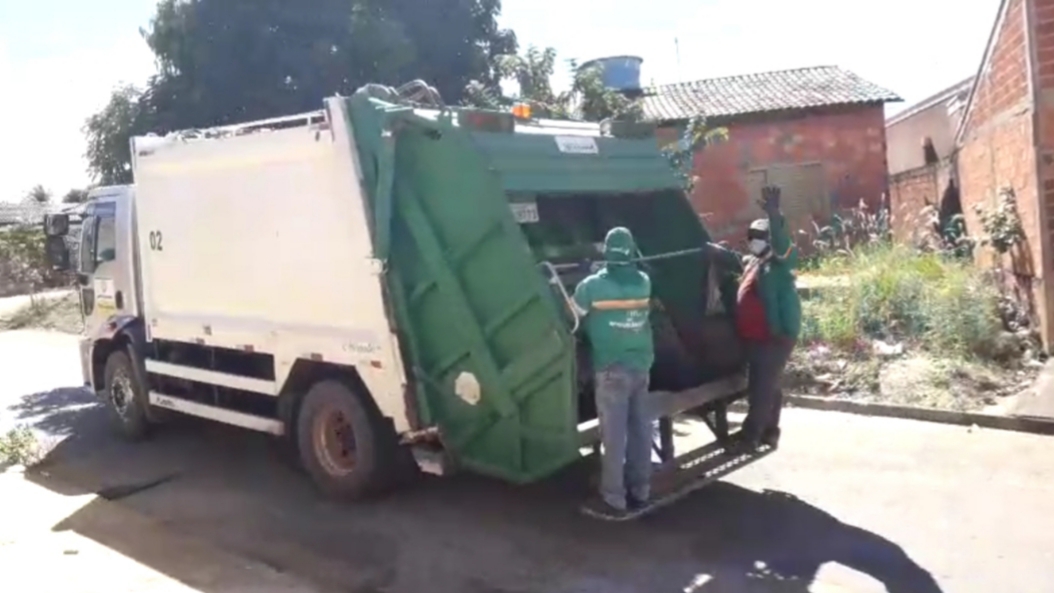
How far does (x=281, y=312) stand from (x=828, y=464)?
12.6ft

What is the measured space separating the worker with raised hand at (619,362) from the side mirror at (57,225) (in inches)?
233

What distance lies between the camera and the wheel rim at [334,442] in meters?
6.70

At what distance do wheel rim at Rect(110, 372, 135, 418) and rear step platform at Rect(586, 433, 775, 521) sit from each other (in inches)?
189

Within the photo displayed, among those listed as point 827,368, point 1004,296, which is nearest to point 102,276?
point 827,368

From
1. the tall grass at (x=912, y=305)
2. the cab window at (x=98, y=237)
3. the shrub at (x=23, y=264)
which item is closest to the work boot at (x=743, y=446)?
the tall grass at (x=912, y=305)

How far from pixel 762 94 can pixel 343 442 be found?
15829 millimetres

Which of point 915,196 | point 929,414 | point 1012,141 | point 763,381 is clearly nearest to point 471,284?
point 763,381

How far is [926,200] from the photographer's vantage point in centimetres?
1547

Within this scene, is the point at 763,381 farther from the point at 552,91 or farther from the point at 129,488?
the point at 552,91

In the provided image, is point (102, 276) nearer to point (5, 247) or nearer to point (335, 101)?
point (335, 101)

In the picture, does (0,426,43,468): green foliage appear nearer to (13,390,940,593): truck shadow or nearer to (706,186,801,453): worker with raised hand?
(13,390,940,593): truck shadow

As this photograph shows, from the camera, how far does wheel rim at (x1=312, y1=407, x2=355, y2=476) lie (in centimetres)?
670

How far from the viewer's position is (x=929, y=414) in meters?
8.34

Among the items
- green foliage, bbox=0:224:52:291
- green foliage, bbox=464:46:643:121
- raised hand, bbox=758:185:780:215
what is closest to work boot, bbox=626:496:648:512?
raised hand, bbox=758:185:780:215
